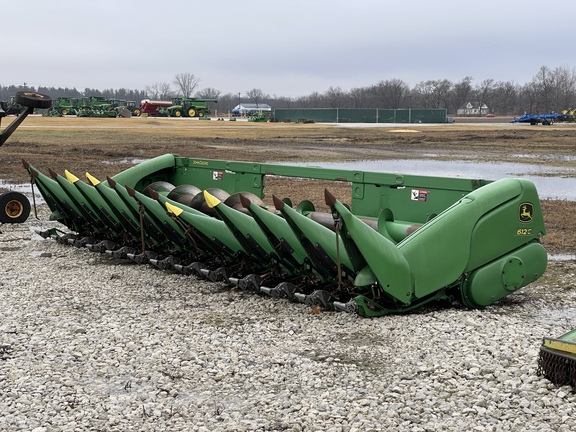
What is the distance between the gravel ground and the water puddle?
10.7 metres

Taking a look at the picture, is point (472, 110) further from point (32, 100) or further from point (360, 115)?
point (32, 100)

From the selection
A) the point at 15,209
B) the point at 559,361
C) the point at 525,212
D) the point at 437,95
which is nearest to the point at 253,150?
the point at 15,209

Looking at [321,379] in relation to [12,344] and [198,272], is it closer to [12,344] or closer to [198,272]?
[12,344]

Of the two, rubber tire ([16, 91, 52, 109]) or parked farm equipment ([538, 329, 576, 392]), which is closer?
parked farm equipment ([538, 329, 576, 392])

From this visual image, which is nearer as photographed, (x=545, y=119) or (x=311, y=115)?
(x=545, y=119)

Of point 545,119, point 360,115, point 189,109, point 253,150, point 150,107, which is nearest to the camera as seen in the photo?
point 253,150

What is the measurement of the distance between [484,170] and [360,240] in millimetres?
17043

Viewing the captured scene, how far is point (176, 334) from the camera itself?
5.83m

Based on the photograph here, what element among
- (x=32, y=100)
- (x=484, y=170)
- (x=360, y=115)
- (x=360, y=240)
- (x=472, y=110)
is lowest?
(x=484, y=170)


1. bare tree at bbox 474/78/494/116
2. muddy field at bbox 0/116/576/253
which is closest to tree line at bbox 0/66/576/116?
bare tree at bbox 474/78/494/116

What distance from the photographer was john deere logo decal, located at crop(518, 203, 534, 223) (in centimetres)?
644

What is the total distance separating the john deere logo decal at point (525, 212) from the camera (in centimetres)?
644

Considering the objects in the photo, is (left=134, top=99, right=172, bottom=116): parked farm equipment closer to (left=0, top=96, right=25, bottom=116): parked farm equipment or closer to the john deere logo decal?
(left=0, top=96, right=25, bottom=116): parked farm equipment

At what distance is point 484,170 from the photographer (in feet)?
71.9
